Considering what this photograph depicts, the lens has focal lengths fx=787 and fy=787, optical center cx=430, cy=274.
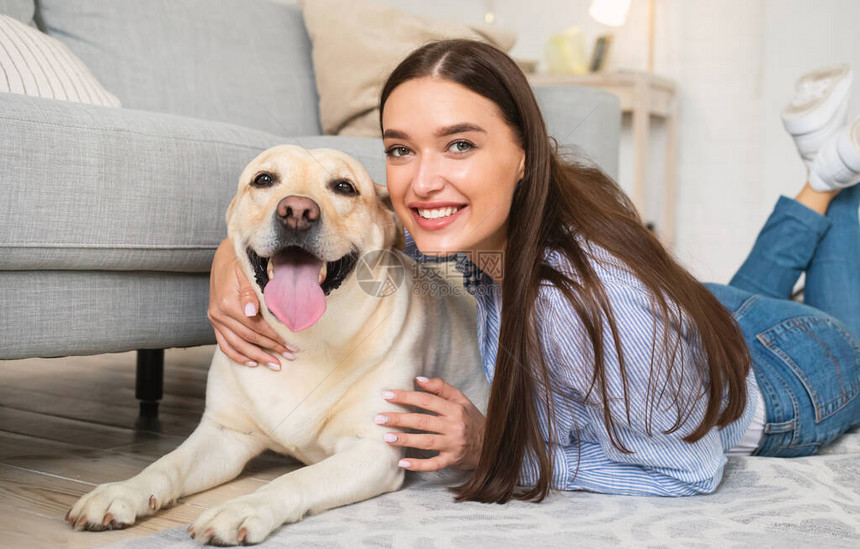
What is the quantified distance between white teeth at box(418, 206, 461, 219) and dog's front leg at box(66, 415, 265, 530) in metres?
0.49

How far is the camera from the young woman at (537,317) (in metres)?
1.29

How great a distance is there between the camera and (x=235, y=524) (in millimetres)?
1028

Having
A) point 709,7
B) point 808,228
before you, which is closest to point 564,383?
point 808,228

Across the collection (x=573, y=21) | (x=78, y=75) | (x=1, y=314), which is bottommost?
(x=1, y=314)

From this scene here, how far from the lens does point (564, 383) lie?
1.35 m

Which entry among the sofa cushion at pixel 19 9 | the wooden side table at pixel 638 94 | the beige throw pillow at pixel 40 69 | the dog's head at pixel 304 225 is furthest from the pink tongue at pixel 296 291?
the wooden side table at pixel 638 94

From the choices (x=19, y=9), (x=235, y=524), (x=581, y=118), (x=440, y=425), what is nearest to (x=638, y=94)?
(x=581, y=118)

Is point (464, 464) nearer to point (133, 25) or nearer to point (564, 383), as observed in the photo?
point (564, 383)

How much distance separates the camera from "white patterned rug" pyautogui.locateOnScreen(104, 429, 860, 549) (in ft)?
3.55

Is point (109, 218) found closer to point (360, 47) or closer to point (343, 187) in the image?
point (343, 187)

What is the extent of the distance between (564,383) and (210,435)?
24.3 inches

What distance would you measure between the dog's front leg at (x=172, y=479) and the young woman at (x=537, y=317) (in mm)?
153

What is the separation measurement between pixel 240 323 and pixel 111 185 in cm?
35

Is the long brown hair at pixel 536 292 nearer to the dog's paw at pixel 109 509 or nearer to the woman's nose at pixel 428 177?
the woman's nose at pixel 428 177
